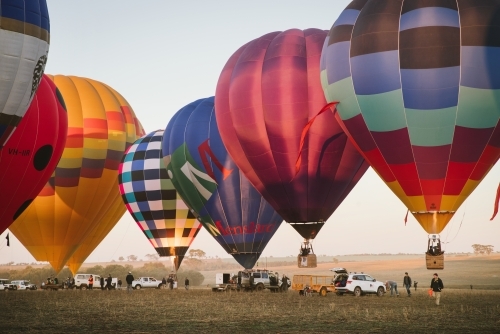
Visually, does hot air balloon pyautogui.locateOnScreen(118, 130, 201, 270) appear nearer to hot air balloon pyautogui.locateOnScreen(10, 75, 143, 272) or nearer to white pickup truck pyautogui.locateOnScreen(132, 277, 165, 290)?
hot air balloon pyautogui.locateOnScreen(10, 75, 143, 272)

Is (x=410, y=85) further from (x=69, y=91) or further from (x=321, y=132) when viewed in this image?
(x=69, y=91)

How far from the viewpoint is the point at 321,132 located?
26.1 meters

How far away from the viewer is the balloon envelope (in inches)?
1026

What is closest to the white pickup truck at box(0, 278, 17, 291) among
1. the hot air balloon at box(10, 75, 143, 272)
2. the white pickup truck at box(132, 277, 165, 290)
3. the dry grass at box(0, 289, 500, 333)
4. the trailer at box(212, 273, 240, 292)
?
the hot air balloon at box(10, 75, 143, 272)

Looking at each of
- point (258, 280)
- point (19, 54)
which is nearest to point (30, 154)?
point (19, 54)

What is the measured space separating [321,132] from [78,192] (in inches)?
616

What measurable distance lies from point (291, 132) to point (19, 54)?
1022 centimetres

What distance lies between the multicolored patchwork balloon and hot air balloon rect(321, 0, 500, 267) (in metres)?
0.03

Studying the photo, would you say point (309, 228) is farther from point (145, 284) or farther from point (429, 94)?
point (145, 284)

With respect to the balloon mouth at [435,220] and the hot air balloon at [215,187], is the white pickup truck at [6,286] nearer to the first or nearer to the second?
the hot air balloon at [215,187]

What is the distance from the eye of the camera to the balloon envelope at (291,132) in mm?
26062

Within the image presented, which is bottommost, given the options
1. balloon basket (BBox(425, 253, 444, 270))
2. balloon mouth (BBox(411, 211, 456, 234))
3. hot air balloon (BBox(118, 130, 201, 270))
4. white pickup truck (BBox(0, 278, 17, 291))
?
white pickup truck (BBox(0, 278, 17, 291))

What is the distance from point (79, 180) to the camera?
36.8 meters

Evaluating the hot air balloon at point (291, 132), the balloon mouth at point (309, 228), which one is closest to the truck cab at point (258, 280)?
the balloon mouth at point (309, 228)
